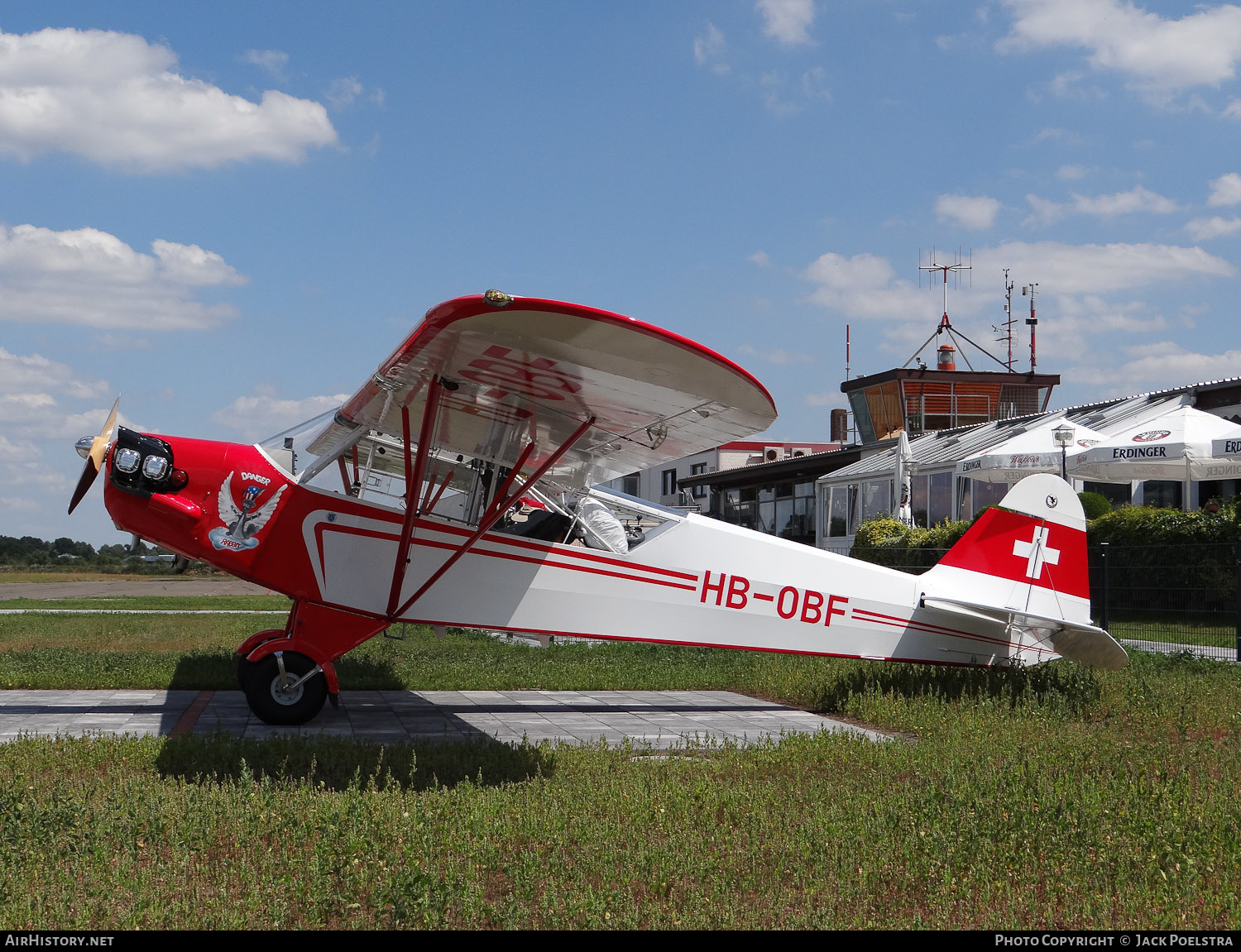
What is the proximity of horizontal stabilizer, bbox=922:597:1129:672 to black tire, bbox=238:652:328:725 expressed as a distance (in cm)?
535

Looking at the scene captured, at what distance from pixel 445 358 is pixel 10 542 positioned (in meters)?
73.8

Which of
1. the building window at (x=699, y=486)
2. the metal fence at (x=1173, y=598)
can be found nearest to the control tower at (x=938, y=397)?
the building window at (x=699, y=486)

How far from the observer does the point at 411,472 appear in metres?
7.87

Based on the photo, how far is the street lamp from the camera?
15492mm

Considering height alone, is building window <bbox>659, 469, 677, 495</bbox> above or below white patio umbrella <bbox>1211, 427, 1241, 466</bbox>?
above

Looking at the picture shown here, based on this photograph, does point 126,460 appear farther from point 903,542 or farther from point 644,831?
point 903,542

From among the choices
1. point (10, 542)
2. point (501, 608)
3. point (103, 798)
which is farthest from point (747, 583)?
point (10, 542)

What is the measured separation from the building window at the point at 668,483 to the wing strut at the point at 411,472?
36.8 m

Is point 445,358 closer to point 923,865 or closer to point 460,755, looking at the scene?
Result: point 460,755

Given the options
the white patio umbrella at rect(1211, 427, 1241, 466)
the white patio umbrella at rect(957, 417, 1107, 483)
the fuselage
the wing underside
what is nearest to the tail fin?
the fuselage

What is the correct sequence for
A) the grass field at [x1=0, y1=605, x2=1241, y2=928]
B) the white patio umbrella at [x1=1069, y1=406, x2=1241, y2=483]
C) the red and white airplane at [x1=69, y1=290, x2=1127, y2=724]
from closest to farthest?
the grass field at [x1=0, y1=605, x2=1241, y2=928] < the red and white airplane at [x1=69, y1=290, x2=1127, y2=724] < the white patio umbrella at [x1=1069, y1=406, x2=1241, y2=483]

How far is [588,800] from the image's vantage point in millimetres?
5234

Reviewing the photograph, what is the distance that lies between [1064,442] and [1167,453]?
1.39 metres

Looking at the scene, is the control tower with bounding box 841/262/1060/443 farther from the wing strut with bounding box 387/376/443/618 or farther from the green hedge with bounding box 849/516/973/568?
the wing strut with bounding box 387/376/443/618
